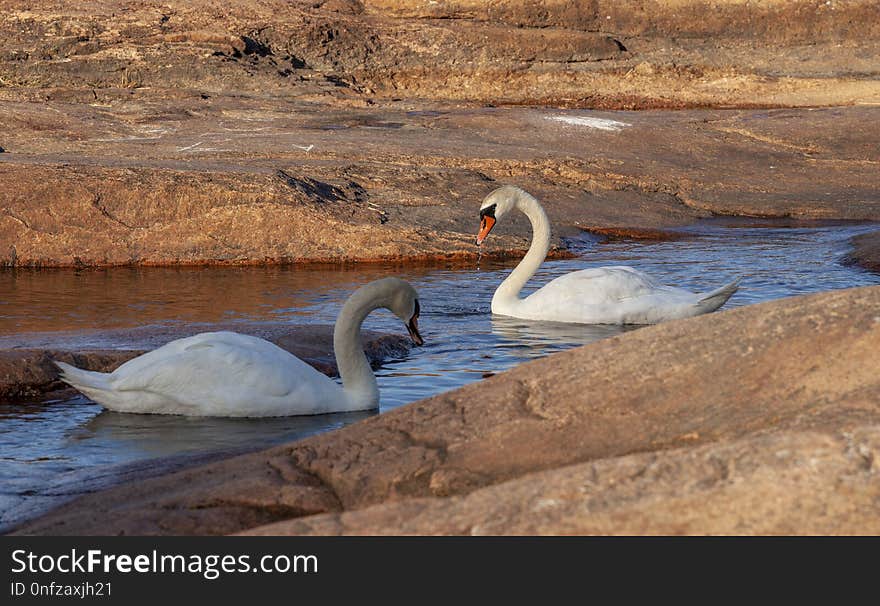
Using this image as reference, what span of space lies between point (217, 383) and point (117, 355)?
4.38 ft

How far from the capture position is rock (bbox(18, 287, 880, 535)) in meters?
3.28

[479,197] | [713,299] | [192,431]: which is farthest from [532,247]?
[192,431]

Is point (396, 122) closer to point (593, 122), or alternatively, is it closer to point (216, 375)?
point (593, 122)

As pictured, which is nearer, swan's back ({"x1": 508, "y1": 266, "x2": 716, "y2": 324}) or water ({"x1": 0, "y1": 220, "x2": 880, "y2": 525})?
water ({"x1": 0, "y1": 220, "x2": 880, "y2": 525})

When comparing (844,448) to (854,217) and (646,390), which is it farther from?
(854,217)

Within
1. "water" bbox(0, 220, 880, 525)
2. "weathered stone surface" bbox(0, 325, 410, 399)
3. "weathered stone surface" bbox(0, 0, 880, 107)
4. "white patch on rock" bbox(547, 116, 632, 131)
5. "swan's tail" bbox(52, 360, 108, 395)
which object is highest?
"weathered stone surface" bbox(0, 0, 880, 107)

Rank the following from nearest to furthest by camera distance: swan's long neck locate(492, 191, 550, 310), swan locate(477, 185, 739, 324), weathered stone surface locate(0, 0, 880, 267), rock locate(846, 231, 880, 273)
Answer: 1. swan locate(477, 185, 739, 324)
2. swan's long neck locate(492, 191, 550, 310)
3. rock locate(846, 231, 880, 273)
4. weathered stone surface locate(0, 0, 880, 267)

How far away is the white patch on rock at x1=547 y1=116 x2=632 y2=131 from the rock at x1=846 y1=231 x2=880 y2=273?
642 cm

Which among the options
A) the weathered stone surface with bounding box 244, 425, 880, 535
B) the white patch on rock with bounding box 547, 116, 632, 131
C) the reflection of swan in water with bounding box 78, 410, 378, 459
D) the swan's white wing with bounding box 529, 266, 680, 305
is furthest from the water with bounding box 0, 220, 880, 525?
the white patch on rock with bounding box 547, 116, 632, 131

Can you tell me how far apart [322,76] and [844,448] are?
22072 mm

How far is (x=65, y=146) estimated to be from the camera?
16.5m

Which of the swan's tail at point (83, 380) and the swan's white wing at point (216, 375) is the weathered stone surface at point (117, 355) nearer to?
the swan's tail at point (83, 380)

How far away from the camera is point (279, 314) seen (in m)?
10.2

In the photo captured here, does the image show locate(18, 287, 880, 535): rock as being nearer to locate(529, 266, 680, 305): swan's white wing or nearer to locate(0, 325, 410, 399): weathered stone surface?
locate(0, 325, 410, 399): weathered stone surface
